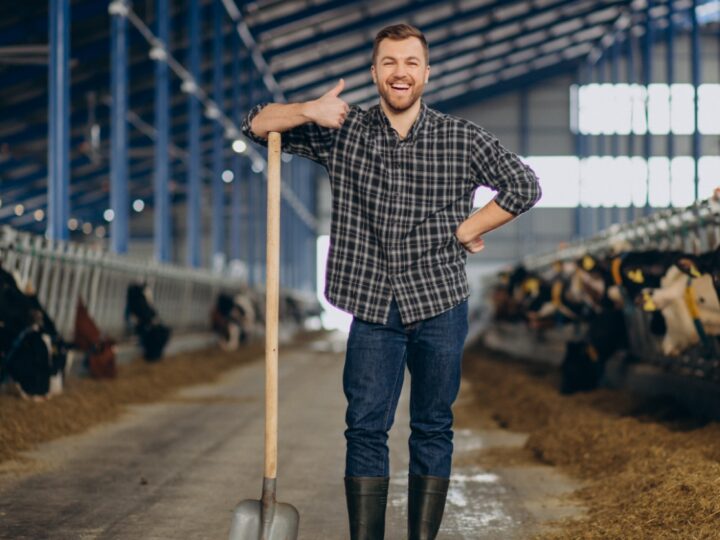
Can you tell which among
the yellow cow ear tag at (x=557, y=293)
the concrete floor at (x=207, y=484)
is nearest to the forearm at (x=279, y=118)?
the concrete floor at (x=207, y=484)

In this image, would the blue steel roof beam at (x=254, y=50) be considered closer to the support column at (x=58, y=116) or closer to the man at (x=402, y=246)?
the support column at (x=58, y=116)

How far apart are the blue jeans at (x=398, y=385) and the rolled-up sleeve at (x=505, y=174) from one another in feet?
1.13

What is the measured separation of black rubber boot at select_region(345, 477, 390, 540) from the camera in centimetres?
333

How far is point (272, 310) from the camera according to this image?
349cm

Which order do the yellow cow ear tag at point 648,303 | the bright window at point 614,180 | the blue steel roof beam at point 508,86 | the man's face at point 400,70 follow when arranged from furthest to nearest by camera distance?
the blue steel roof beam at point 508,86, the bright window at point 614,180, the yellow cow ear tag at point 648,303, the man's face at point 400,70

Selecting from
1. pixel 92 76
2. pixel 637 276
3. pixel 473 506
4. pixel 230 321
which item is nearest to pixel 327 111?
pixel 473 506

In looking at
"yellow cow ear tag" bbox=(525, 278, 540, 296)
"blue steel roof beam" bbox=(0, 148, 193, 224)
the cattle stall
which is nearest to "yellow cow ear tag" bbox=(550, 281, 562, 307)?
the cattle stall

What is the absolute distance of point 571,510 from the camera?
457cm

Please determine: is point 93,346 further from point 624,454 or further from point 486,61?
point 486,61

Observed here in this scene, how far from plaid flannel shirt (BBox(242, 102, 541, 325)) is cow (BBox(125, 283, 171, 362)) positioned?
8487 mm

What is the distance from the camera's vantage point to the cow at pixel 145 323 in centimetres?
1169

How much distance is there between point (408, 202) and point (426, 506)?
0.90 m

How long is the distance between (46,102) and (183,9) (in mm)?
5026

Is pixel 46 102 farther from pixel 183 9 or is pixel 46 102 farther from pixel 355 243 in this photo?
pixel 355 243
